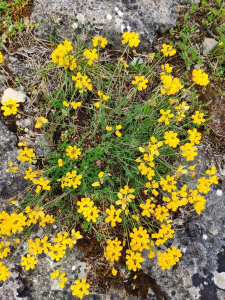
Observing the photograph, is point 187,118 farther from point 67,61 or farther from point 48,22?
point 48,22

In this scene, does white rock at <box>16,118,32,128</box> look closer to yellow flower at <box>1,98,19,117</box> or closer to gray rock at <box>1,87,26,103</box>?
gray rock at <box>1,87,26,103</box>

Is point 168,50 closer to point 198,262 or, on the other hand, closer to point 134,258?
point 134,258

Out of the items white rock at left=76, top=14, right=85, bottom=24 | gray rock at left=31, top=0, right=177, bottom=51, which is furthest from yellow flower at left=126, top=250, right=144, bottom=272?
white rock at left=76, top=14, right=85, bottom=24

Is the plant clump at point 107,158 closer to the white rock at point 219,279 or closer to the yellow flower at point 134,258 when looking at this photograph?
the yellow flower at point 134,258

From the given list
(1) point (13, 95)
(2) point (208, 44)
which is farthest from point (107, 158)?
(2) point (208, 44)

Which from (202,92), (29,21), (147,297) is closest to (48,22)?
(29,21)
